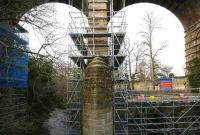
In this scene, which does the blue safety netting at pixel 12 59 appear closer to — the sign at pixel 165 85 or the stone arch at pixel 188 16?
the stone arch at pixel 188 16

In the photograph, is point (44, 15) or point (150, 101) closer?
point (44, 15)

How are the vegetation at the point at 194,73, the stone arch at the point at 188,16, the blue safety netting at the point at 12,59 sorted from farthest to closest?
the stone arch at the point at 188,16, the vegetation at the point at 194,73, the blue safety netting at the point at 12,59

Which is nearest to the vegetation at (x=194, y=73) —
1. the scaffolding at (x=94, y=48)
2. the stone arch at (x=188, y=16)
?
the stone arch at (x=188, y=16)

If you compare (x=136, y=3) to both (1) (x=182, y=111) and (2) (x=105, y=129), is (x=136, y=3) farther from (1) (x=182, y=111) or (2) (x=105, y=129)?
(2) (x=105, y=129)

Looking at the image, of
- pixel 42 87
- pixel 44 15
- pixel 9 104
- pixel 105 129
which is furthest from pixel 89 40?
pixel 42 87

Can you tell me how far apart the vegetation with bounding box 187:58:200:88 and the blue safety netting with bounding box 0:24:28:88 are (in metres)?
9.88

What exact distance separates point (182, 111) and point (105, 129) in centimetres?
723

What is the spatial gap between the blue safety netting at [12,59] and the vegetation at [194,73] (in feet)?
32.4

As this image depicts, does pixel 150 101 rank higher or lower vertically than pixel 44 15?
lower

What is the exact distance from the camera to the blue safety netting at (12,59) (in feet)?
39.9

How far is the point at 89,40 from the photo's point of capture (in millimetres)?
13539

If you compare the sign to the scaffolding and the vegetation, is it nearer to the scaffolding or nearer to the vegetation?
A: the vegetation

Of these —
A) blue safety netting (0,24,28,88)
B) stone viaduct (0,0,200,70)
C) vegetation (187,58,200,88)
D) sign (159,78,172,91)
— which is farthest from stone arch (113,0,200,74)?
blue safety netting (0,24,28,88)

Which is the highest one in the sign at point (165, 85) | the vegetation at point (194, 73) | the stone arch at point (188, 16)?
the stone arch at point (188, 16)
